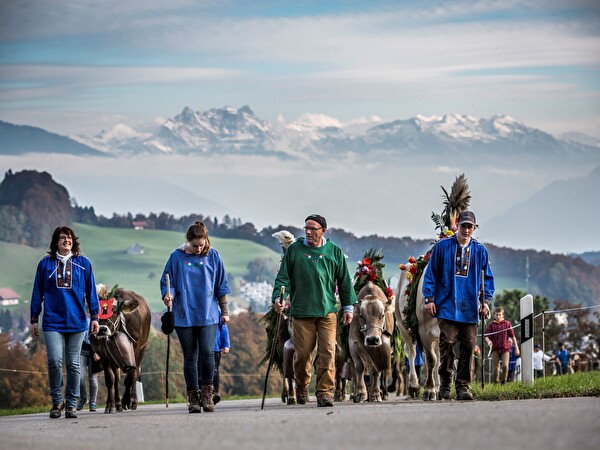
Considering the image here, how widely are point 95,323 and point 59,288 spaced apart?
3.45 feet

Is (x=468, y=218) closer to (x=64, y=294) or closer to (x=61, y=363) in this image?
(x=64, y=294)

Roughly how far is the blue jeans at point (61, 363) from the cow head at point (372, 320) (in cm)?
418

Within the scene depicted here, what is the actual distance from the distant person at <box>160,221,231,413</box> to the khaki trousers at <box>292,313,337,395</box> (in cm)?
102

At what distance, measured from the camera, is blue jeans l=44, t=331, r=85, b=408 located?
1753 centimetres

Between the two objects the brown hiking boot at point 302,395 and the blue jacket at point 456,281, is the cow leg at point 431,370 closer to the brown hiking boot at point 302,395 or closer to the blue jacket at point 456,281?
the brown hiking boot at point 302,395

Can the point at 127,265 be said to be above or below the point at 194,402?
above

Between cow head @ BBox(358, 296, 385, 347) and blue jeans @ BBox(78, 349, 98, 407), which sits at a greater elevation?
cow head @ BBox(358, 296, 385, 347)

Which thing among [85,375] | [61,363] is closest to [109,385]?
[61,363]

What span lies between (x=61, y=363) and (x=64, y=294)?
0.86 m

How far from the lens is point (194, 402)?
678 inches

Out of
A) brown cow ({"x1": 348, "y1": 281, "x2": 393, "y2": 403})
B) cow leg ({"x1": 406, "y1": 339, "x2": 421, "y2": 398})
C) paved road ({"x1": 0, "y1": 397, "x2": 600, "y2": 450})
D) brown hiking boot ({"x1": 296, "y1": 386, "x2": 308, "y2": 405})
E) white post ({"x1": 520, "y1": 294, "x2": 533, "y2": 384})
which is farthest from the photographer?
cow leg ({"x1": 406, "y1": 339, "x2": 421, "y2": 398})

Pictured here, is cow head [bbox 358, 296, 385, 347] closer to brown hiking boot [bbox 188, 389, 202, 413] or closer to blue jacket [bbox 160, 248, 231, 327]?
blue jacket [bbox 160, 248, 231, 327]

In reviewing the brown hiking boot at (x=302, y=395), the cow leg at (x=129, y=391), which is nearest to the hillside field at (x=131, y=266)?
the cow leg at (x=129, y=391)

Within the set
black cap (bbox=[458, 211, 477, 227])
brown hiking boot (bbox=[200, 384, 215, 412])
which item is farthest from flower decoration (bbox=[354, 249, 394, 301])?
brown hiking boot (bbox=[200, 384, 215, 412])
